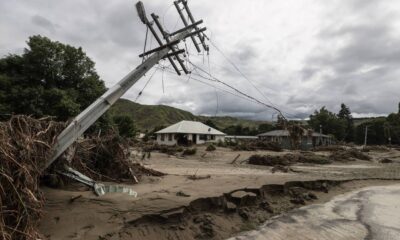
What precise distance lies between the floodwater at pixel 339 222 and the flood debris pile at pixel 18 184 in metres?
3.75

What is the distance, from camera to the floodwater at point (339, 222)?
7.15 metres

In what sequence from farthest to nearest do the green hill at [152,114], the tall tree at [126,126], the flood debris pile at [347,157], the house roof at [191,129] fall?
1. the green hill at [152,114]
2. the house roof at [191,129]
3. the tall tree at [126,126]
4. the flood debris pile at [347,157]

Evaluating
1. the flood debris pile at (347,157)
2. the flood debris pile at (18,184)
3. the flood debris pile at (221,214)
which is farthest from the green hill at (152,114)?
the flood debris pile at (18,184)

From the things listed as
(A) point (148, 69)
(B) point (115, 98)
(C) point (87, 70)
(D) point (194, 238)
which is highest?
(C) point (87, 70)

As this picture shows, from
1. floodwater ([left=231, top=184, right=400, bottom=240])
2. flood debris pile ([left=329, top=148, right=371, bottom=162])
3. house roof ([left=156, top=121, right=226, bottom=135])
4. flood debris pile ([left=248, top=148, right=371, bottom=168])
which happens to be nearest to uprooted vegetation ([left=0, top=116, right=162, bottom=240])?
floodwater ([left=231, top=184, right=400, bottom=240])

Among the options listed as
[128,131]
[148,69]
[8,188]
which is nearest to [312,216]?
[148,69]

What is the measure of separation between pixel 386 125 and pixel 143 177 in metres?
68.6

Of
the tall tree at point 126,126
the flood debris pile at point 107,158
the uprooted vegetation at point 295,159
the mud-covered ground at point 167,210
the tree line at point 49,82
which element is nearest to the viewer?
the mud-covered ground at point 167,210

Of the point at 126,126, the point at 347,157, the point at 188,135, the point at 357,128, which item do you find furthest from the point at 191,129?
the point at 357,128

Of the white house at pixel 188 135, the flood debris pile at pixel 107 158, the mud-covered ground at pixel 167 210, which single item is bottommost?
the mud-covered ground at pixel 167 210

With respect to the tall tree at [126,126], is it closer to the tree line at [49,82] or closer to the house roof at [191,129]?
the house roof at [191,129]

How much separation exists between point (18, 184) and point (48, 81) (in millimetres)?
22173

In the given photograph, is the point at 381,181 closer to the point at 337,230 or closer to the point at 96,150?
the point at 337,230

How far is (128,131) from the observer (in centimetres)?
4284
